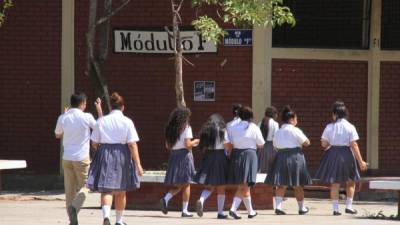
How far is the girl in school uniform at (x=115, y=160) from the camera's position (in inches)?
533

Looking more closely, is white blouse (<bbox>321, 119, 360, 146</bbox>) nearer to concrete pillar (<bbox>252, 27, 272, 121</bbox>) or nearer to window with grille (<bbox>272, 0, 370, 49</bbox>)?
concrete pillar (<bbox>252, 27, 272, 121</bbox>)

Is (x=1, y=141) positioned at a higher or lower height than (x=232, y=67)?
lower

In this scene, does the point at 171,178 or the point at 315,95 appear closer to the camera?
the point at 171,178

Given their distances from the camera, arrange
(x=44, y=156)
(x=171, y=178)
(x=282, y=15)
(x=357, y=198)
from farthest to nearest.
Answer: (x=44, y=156) < (x=357, y=198) < (x=282, y=15) < (x=171, y=178)

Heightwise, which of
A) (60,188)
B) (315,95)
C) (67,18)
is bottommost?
(60,188)

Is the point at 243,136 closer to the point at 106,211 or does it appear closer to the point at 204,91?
the point at 106,211

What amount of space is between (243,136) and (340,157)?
6.16 ft

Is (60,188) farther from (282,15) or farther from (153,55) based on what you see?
(282,15)

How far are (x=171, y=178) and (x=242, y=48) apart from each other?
5.98 metres

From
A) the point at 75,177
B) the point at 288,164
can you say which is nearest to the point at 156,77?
the point at 288,164

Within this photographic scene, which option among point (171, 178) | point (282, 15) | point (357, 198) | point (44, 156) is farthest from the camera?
point (44, 156)

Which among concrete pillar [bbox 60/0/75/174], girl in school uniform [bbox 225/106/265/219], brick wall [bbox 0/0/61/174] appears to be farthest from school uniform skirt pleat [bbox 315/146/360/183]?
brick wall [bbox 0/0/61/174]

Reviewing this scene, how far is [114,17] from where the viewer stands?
21547mm

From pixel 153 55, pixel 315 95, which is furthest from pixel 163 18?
pixel 315 95
